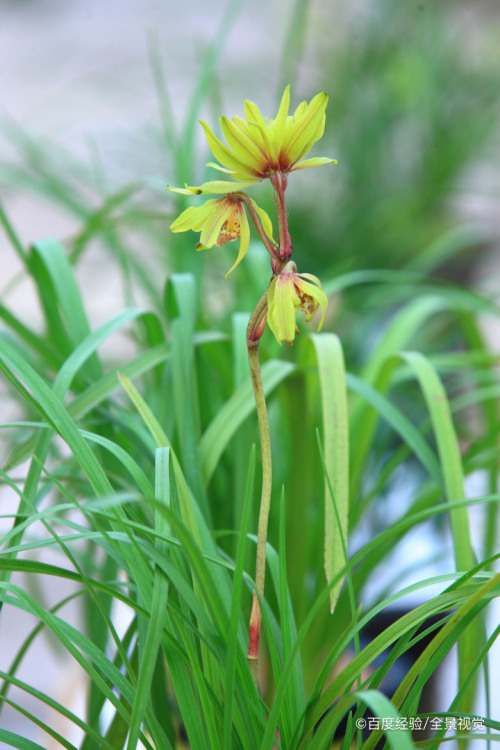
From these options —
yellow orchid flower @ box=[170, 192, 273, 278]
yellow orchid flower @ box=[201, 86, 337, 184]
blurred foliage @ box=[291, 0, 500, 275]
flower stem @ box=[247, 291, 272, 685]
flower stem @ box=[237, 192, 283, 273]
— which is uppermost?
blurred foliage @ box=[291, 0, 500, 275]

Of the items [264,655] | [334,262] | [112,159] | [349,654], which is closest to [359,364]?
[334,262]

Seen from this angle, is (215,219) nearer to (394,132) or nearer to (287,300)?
(287,300)

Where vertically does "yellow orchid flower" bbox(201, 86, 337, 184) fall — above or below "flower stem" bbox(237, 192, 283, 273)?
above

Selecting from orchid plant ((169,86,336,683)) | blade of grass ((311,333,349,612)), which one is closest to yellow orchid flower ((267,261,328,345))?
orchid plant ((169,86,336,683))

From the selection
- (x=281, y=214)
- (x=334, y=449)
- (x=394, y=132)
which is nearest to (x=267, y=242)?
(x=281, y=214)

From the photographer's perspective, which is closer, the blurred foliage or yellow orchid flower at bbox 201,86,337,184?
yellow orchid flower at bbox 201,86,337,184

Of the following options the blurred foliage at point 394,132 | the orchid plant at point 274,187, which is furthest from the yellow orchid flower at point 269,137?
the blurred foliage at point 394,132

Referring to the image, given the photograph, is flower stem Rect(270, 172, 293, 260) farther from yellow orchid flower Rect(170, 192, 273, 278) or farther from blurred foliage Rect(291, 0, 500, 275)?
blurred foliage Rect(291, 0, 500, 275)
